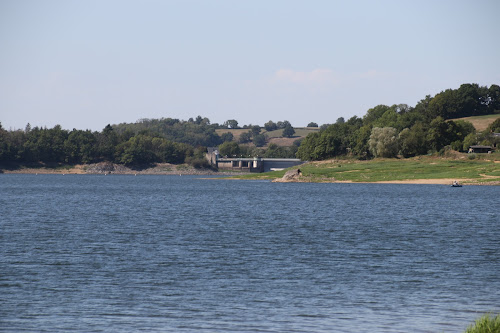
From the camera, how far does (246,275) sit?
34875 mm

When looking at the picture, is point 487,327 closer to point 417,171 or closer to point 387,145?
point 417,171

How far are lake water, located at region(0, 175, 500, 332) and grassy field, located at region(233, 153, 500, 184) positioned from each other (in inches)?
3713

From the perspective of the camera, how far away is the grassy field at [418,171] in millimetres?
156250

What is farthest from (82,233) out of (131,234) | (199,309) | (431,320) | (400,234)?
(431,320)

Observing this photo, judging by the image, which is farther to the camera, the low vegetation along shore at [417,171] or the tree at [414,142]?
the tree at [414,142]

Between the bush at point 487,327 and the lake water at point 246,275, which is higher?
the bush at point 487,327

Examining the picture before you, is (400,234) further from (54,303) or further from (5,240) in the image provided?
(54,303)

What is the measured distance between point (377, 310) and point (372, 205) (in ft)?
225

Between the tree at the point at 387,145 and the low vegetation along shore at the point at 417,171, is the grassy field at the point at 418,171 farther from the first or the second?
the tree at the point at 387,145

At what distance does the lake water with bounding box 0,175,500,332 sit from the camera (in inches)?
1009

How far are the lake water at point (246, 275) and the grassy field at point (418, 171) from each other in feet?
309

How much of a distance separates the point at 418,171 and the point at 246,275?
141 metres

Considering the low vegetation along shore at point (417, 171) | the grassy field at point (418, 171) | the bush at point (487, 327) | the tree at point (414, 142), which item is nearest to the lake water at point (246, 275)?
the bush at point (487, 327)

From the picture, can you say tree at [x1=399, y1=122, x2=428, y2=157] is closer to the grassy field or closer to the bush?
the grassy field
